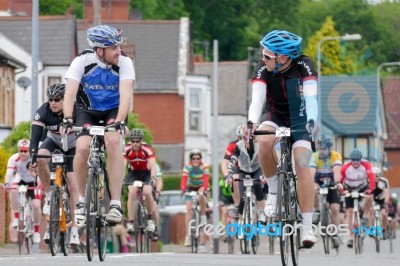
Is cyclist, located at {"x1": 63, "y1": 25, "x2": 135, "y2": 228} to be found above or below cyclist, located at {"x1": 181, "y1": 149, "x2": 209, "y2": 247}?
above

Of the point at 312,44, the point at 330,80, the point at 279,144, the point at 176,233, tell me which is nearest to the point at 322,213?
the point at 279,144

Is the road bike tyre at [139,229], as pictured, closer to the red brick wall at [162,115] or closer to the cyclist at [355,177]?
the cyclist at [355,177]

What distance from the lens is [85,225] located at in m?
15.3

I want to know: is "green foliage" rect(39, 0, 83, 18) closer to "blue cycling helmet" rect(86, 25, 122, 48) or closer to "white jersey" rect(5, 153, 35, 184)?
"white jersey" rect(5, 153, 35, 184)

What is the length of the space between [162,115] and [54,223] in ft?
159

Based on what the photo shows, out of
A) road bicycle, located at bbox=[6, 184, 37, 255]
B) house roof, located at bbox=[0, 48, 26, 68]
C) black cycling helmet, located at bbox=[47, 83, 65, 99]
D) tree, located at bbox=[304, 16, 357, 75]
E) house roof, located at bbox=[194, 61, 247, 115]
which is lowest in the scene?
road bicycle, located at bbox=[6, 184, 37, 255]

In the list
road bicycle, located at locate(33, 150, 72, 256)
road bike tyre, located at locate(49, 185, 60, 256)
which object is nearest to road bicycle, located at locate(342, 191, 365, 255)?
road bicycle, located at locate(33, 150, 72, 256)

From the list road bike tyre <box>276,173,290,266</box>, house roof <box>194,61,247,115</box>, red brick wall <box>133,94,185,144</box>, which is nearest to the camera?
road bike tyre <box>276,173,290,266</box>

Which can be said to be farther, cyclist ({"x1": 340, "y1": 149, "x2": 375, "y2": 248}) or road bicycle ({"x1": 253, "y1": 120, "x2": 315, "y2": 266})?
cyclist ({"x1": 340, "y1": 149, "x2": 375, "y2": 248})

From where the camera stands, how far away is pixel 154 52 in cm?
6562

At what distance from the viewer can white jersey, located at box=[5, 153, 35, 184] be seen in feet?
85.4

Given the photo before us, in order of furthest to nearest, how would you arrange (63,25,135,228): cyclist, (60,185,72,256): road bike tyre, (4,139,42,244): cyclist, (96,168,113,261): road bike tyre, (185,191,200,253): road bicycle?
(185,191,200,253): road bicycle → (4,139,42,244): cyclist → (60,185,72,256): road bike tyre → (63,25,135,228): cyclist → (96,168,113,261): road bike tyre

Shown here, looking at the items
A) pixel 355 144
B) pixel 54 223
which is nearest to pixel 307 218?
pixel 54 223

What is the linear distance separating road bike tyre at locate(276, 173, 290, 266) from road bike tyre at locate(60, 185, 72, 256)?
4470 mm
